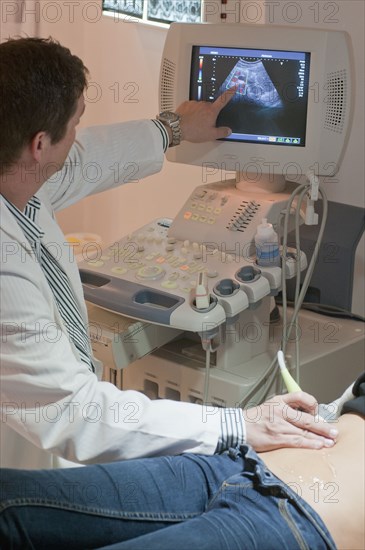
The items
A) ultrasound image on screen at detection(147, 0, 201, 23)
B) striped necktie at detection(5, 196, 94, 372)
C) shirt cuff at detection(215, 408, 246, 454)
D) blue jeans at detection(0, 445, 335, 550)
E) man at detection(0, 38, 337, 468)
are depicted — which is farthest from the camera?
ultrasound image on screen at detection(147, 0, 201, 23)

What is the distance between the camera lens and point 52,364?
1.44 metres


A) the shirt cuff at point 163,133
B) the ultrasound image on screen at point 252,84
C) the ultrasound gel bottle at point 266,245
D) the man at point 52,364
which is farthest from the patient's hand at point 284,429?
the ultrasound image on screen at point 252,84

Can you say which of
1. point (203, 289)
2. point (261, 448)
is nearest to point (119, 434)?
point (261, 448)

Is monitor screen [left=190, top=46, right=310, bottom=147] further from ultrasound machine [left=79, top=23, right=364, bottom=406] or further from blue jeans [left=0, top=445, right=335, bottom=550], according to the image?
blue jeans [left=0, top=445, right=335, bottom=550]

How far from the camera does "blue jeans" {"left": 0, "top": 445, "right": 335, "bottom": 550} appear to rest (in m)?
1.34

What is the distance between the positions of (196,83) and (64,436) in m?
1.15

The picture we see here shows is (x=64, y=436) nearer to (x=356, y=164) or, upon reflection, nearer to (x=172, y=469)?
(x=172, y=469)

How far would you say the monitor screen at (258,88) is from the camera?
7.04ft

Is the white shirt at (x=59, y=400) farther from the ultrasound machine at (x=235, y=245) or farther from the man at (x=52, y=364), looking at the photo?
the ultrasound machine at (x=235, y=245)

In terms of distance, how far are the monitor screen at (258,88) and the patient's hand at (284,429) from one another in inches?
33.9

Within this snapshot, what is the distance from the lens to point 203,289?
200 centimetres

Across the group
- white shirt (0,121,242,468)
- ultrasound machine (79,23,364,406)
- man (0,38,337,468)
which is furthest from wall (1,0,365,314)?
white shirt (0,121,242,468)

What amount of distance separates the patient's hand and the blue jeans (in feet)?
0.18

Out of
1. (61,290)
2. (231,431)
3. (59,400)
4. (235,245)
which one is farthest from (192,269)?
(59,400)
